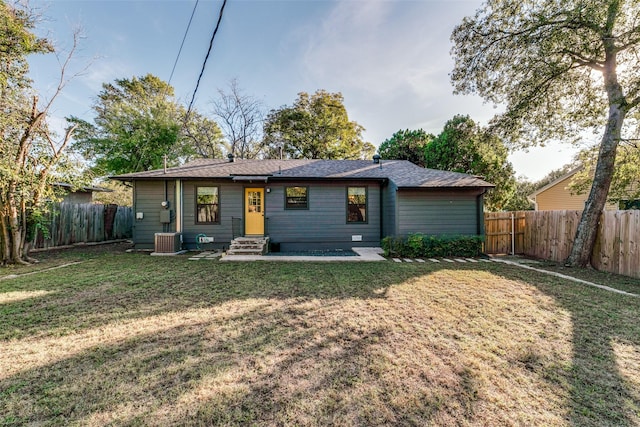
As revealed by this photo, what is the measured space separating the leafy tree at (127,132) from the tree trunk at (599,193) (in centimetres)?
1882

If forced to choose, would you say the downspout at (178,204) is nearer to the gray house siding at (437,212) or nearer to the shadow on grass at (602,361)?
the gray house siding at (437,212)

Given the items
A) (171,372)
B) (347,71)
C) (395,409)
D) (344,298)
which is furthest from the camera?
(347,71)

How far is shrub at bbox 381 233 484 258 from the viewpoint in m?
8.00

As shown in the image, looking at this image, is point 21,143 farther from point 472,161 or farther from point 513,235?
point 472,161

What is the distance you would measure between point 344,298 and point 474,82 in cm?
836

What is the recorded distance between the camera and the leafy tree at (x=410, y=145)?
17.7 m

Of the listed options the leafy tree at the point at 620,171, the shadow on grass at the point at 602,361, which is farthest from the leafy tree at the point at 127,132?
the leafy tree at the point at 620,171

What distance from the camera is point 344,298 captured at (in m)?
4.17

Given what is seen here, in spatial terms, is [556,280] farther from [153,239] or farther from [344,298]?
[153,239]

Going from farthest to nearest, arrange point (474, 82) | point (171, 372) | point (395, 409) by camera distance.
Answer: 1. point (474, 82)
2. point (171, 372)
3. point (395, 409)

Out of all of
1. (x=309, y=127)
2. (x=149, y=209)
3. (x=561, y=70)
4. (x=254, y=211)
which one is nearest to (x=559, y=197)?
(x=561, y=70)

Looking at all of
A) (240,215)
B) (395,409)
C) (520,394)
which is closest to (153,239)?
(240,215)

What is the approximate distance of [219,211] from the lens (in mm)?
9312

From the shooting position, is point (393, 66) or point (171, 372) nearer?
point (171, 372)
